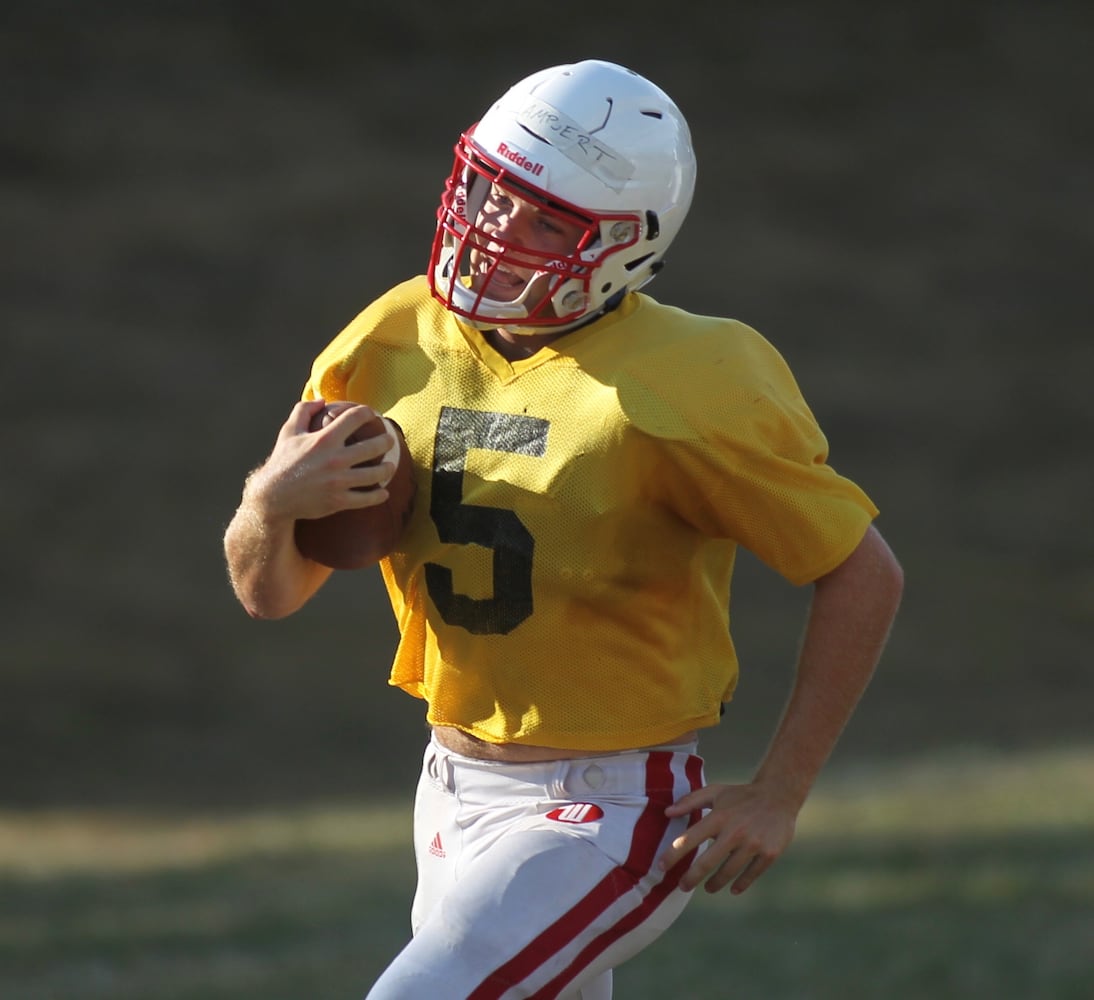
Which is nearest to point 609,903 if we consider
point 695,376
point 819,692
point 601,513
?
point 819,692

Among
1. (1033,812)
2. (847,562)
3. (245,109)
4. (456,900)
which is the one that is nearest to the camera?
(456,900)

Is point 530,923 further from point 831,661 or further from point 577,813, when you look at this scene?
point 831,661

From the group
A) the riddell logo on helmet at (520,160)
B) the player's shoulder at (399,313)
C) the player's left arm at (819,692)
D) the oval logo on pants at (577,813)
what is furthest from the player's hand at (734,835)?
the riddell logo on helmet at (520,160)

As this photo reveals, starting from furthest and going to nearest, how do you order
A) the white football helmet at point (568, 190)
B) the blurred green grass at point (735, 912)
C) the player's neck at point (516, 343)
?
the blurred green grass at point (735, 912), the player's neck at point (516, 343), the white football helmet at point (568, 190)

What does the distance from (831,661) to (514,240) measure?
2.91 feet

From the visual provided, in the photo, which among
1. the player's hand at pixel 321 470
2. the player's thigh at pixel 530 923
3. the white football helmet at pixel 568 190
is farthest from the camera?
the white football helmet at pixel 568 190

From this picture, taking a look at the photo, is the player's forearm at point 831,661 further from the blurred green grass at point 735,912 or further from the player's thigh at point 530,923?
the blurred green grass at point 735,912

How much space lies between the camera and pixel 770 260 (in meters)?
17.2

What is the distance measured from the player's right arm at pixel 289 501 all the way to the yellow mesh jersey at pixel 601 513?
8.6 inches

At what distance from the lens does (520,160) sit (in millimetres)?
3273

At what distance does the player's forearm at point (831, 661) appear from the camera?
3152 mm

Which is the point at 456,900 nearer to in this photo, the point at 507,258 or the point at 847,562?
the point at 847,562

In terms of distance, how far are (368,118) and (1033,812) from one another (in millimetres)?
12084

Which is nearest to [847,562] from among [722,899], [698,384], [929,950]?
[698,384]
